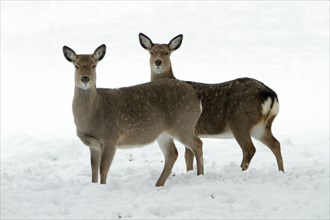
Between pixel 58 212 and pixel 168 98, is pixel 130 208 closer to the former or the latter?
pixel 58 212

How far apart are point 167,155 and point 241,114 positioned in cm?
167

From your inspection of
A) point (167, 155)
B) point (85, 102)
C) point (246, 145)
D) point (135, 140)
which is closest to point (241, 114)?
point (246, 145)

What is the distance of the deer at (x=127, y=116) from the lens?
10156 millimetres

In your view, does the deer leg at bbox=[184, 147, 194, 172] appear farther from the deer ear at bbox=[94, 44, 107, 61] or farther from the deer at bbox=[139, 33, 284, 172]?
the deer ear at bbox=[94, 44, 107, 61]

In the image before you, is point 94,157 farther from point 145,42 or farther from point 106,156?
point 145,42

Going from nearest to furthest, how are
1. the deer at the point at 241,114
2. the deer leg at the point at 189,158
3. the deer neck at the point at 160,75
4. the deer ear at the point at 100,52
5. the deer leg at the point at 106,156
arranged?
the deer leg at the point at 106,156 < the deer ear at the point at 100,52 < the deer at the point at 241,114 < the deer leg at the point at 189,158 < the deer neck at the point at 160,75

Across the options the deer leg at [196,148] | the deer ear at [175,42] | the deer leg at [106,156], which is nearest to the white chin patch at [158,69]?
the deer ear at [175,42]

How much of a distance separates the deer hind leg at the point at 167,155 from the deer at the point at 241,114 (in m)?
0.93

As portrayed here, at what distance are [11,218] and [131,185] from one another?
231cm

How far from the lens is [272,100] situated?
1135 centimetres

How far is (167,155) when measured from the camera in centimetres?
1072

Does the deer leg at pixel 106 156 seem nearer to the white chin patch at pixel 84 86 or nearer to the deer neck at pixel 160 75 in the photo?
the white chin patch at pixel 84 86

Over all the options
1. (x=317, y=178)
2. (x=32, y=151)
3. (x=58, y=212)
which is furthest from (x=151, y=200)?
(x=32, y=151)

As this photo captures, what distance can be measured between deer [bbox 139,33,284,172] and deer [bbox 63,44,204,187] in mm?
981
